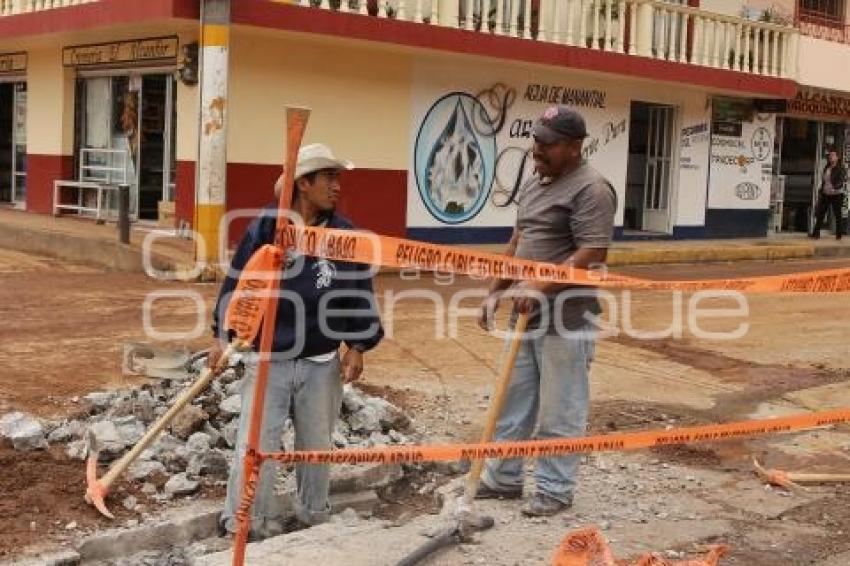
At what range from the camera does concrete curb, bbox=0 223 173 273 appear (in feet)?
41.5

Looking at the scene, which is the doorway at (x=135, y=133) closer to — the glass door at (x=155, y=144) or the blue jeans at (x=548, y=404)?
the glass door at (x=155, y=144)

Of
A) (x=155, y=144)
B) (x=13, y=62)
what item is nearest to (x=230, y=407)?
(x=155, y=144)

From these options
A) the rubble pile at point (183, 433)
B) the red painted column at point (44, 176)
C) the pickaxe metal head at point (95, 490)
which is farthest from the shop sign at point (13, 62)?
the pickaxe metal head at point (95, 490)

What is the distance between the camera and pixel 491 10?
1548 centimetres

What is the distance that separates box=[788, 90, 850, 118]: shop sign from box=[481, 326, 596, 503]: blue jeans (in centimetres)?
1853

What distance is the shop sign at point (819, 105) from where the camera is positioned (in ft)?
71.4

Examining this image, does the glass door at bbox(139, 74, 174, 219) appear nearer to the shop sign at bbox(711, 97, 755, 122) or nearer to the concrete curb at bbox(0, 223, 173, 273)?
the concrete curb at bbox(0, 223, 173, 273)

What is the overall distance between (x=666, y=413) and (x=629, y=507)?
204 centimetres

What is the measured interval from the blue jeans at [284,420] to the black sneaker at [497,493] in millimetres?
801

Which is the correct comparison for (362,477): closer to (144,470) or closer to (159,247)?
(144,470)

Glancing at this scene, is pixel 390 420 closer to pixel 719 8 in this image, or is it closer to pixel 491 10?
pixel 491 10

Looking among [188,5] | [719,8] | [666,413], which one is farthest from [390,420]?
[719,8]

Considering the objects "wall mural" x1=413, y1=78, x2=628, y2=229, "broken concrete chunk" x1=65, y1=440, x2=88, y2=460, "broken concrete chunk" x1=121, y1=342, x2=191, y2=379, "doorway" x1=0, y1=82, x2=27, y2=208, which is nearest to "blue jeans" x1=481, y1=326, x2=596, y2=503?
"broken concrete chunk" x1=65, y1=440, x2=88, y2=460

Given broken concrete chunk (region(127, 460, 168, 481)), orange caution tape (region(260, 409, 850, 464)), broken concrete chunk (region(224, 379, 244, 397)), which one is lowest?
broken concrete chunk (region(127, 460, 168, 481))
